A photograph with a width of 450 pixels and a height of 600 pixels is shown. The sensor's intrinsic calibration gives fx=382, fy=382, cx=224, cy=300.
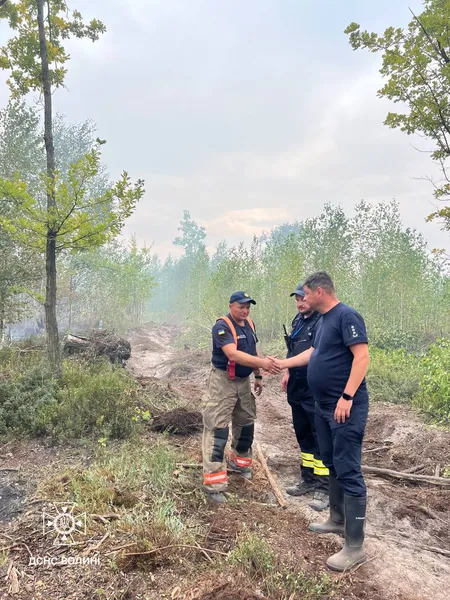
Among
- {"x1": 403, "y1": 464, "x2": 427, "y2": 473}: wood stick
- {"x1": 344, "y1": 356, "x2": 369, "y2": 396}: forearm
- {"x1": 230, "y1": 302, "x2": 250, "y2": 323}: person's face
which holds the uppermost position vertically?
{"x1": 230, "y1": 302, "x2": 250, "y2": 323}: person's face

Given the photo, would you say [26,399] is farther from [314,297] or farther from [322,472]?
[314,297]

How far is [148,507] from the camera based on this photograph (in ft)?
11.3

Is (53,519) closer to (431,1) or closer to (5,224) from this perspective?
(5,224)

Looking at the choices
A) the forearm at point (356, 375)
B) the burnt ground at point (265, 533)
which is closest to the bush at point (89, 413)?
the burnt ground at point (265, 533)

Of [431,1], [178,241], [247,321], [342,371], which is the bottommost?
[342,371]

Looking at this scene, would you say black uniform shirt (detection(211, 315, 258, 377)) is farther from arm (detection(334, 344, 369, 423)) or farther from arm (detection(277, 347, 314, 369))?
arm (detection(334, 344, 369, 423))

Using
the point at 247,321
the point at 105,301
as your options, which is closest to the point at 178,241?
the point at 105,301

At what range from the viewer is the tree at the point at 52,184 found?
254 inches

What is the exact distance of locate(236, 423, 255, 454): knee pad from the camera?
14.5ft

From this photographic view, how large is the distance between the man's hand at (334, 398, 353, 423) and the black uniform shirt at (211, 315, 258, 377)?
4.48 feet

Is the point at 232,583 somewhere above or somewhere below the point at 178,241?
below

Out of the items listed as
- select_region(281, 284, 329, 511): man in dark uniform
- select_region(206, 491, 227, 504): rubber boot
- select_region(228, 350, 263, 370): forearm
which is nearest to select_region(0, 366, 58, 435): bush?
select_region(206, 491, 227, 504): rubber boot

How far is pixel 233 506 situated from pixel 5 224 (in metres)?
5.35

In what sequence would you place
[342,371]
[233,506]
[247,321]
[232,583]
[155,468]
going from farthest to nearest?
[247,321], [155,468], [233,506], [342,371], [232,583]
